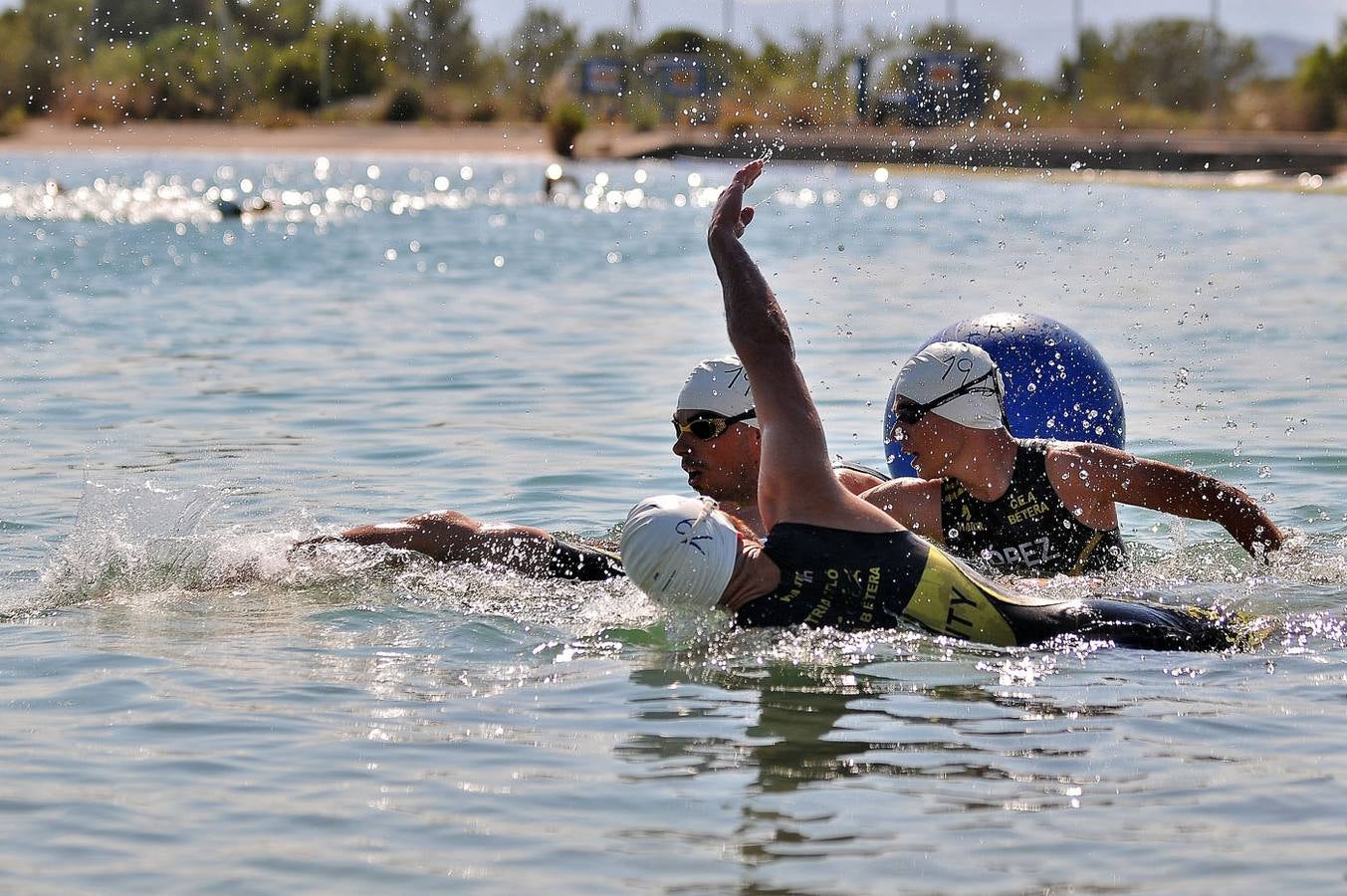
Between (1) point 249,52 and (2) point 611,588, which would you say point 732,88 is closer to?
(1) point 249,52

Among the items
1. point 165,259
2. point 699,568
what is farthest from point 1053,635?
point 165,259

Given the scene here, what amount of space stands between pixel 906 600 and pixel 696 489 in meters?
A: 1.76

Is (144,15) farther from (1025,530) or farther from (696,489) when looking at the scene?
(1025,530)

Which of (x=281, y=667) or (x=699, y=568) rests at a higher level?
(x=699, y=568)

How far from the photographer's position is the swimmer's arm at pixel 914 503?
321 inches

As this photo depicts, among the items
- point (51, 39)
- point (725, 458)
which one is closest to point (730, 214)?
point (725, 458)

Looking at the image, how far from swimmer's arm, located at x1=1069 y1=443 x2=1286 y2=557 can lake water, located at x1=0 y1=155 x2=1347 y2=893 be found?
45cm

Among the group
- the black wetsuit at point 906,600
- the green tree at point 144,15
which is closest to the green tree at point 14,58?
the green tree at point 144,15

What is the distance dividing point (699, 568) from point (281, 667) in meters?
1.87

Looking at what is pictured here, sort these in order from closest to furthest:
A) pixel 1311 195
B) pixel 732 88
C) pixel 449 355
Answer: pixel 449 355 < pixel 1311 195 < pixel 732 88

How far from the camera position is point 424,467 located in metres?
12.3

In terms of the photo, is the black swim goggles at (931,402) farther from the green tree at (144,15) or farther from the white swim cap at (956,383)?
the green tree at (144,15)

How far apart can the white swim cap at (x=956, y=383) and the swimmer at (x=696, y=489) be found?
715mm

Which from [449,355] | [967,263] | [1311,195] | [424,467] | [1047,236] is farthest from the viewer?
[1311,195]
